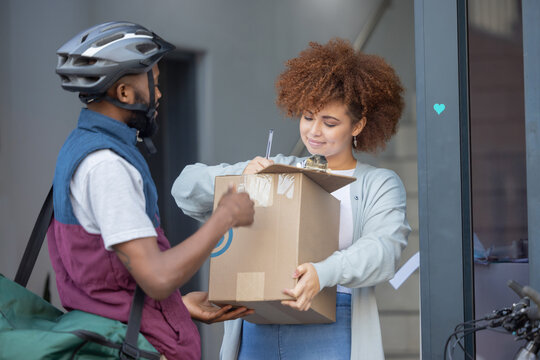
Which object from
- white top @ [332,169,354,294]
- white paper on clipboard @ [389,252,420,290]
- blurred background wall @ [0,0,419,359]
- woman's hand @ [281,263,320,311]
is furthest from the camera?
blurred background wall @ [0,0,419,359]

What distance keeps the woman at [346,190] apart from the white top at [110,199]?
645 millimetres

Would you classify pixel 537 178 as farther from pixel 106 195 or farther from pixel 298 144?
pixel 298 144

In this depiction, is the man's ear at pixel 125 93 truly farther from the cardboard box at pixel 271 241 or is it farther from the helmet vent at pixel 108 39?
the cardboard box at pixel 271 241

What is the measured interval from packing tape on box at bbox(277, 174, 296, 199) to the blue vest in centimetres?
40

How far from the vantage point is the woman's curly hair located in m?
2.45

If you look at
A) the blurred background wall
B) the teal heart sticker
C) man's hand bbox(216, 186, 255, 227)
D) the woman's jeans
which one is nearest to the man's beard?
man's hand bbox(216, 186, 255, 227)

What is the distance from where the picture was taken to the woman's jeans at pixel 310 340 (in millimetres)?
2348

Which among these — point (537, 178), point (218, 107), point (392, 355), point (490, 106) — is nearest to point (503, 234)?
point (490, 106)

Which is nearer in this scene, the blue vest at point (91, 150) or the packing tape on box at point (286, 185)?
the blue vest at point (91, 150)

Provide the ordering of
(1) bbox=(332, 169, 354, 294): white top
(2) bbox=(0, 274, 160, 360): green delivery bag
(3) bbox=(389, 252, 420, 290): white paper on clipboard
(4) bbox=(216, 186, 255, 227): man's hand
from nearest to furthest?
(2) bbox=(0, 274, 160, 360): green delivery bag → (4) bbox=(216, 186, 255, 227): man's hand → (1) bbox=(332, 169, 354, 294): white top → (3) bbox=(389, 252, 420, 290): white paper on clipboard

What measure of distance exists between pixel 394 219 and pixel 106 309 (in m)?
1.01

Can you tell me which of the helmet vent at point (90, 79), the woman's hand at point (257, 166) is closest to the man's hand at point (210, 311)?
the woman's hand at point (257, 166)

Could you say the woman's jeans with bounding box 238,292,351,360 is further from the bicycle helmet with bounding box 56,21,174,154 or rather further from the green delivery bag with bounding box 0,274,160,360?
the bicycle helmet with bounding box 56,21,174,154

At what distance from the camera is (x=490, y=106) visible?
2.97 m
